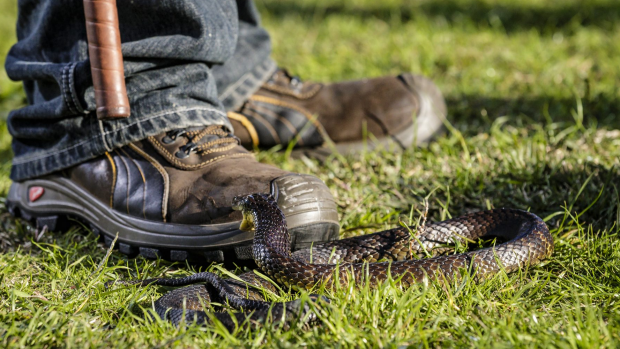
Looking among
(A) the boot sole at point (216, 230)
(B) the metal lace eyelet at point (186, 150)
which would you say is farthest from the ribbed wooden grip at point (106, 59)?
(A) the boot sole at point (216, 230)

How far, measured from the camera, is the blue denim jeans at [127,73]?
7.91ft

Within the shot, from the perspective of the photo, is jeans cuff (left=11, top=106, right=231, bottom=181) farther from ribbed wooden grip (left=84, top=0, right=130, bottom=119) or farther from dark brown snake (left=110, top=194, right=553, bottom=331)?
dark brown snake (left=110, top=194, right=553, bottom=331)

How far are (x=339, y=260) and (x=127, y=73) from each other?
48.9 inches

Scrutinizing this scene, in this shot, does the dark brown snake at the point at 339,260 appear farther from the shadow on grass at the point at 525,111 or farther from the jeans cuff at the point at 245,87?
the shadow on grass at the point at 525,111

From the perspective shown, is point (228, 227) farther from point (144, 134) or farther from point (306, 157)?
point (306, 157)

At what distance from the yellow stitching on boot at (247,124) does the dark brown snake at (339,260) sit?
113 cm

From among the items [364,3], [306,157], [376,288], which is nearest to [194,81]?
[306,157]

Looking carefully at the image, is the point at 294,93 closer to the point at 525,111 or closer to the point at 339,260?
the point at 339,260

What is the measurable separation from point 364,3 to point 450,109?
3.50 m

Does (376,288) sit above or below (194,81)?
below

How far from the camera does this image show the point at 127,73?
2410 millimetres

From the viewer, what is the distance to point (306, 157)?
3.36 m

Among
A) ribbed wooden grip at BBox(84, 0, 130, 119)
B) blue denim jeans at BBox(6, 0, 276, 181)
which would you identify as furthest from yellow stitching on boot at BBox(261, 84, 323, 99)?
ribbed wooden grip at BBox(84, 0, 130, 119)

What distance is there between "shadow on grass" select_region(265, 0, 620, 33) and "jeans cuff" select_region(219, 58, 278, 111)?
10.7 feet
